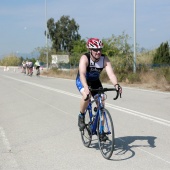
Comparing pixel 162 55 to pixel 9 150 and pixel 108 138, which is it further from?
pixel 108 138

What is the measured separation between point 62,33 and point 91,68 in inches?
3204

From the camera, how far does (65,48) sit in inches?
3474

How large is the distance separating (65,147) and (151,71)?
18806mm

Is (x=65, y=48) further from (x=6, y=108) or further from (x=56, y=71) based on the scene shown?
(x=6, y=108)

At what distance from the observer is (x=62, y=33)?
86.4 metres

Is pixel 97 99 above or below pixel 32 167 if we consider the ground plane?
above

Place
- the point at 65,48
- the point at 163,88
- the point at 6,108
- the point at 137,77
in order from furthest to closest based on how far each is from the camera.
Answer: the point at 65,48, the point at 137,77, the point at 163,88, the point at 6,108

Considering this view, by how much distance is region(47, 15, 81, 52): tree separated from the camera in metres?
86.6

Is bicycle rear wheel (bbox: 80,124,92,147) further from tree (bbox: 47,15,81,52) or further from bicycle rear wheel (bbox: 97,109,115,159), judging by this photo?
tree (bbox: 47,15,81,52)

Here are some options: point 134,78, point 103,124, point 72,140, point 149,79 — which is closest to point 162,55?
point 134,78

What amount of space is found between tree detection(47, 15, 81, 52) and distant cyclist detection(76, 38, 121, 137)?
80.6 metres

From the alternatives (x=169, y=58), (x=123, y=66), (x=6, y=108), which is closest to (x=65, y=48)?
(x=169, y=58)

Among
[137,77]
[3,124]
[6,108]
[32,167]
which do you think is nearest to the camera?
[32,167]

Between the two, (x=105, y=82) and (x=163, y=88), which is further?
(x=105, y=82)
